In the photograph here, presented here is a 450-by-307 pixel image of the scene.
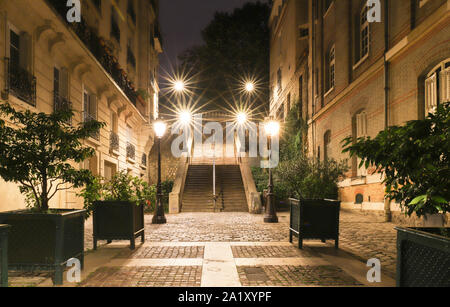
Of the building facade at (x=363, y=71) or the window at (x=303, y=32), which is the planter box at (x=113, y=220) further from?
the window at (x=303, y=32)

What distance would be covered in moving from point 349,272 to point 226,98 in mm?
32587

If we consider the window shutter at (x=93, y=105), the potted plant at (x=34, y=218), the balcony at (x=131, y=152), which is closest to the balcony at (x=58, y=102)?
the window shutter at (x=93, y=105)

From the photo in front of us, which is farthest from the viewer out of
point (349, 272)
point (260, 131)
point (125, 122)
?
point (260, 131)

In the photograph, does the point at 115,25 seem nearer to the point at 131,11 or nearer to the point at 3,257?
the point at 131,11

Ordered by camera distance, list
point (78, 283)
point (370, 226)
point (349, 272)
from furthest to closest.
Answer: point (370, 226) < point (349, 272) < point (78, 283)

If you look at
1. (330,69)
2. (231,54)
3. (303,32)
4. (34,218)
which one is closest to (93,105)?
(34,218)

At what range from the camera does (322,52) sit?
59.0ft

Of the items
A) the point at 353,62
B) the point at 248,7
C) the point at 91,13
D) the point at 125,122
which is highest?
the point at 248,7

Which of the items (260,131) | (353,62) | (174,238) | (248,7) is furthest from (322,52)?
(248,7)

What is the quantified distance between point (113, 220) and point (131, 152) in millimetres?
12504

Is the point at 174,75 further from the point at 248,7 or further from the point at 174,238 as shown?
the point at 174,238

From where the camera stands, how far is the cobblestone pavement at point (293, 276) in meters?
4.19

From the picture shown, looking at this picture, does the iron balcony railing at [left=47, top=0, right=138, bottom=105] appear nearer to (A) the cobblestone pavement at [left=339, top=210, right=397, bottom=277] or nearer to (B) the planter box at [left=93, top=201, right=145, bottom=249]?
(B) the planter box at [left=93, top=201, right=145, bottom=249]

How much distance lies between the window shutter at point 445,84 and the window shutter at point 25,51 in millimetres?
11027
